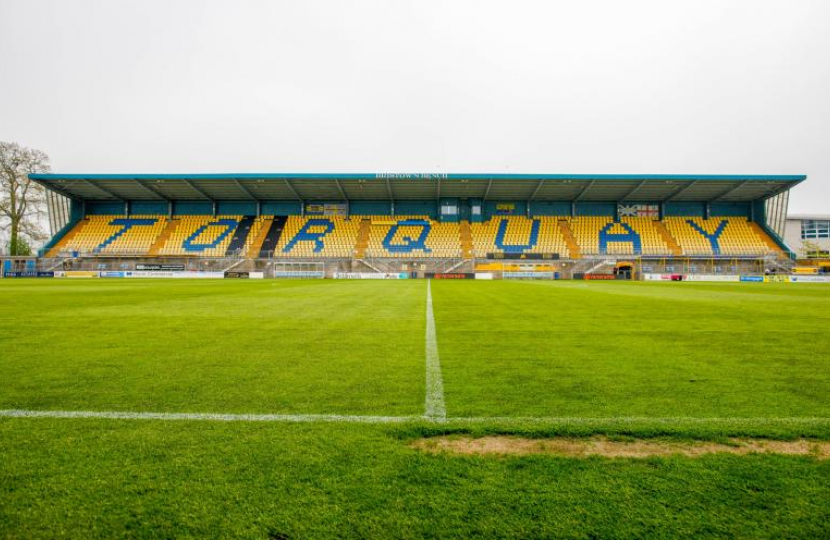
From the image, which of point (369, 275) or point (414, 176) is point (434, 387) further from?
point (414, 176)

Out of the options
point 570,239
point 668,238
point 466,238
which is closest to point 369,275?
point 466,238

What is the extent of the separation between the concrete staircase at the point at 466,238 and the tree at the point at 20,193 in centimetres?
4403

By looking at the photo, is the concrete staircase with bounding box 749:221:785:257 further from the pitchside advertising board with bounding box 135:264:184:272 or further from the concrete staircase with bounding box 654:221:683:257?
the pitchside advertising board with bounding box 135:264:184:272

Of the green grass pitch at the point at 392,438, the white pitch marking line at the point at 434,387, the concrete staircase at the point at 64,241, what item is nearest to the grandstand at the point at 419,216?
the concrete staircase at the point at 64,241

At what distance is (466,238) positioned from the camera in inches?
1813

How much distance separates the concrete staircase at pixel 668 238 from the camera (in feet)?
142

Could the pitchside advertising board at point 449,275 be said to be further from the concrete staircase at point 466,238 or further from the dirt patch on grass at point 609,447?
the dirt patch on grass at point 609,447

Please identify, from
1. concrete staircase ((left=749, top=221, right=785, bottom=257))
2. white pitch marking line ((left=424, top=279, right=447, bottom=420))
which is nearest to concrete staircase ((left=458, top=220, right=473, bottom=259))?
concrete staircase ((left=749, top=221, right=785, bottom=257))

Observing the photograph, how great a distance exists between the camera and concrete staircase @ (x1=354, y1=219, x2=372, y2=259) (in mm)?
44062

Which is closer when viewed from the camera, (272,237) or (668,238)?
(668,238)

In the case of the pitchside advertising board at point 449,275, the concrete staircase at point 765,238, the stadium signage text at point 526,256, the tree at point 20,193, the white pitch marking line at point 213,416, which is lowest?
the white pitch marking line at point 213,416

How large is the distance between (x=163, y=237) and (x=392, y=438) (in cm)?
5224

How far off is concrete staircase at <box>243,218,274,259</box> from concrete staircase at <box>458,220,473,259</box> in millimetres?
22301

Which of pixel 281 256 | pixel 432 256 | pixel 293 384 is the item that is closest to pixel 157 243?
pixel 281 256
